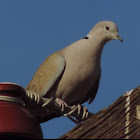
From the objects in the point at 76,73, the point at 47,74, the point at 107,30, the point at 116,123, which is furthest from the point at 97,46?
the point at 116,123

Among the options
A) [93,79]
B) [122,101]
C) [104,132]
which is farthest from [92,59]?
[104,132]

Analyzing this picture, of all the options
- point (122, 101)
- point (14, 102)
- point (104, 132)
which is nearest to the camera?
point (14, 102)

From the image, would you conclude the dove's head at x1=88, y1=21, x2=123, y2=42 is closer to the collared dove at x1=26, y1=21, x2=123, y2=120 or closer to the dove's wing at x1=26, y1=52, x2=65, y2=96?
the collared dove at x1=26, y1=21, x2=123, y2=120

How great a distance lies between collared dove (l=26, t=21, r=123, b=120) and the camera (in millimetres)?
6758

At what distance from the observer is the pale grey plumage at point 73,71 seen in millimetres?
6758

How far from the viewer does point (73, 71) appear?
6719mm

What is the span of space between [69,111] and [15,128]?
179cm

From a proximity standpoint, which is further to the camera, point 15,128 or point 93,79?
point 93,79

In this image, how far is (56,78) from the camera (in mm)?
6820

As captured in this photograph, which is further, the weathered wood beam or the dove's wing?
the dove's wing

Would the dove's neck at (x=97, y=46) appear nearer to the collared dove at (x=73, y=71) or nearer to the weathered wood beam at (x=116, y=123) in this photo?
the collared dove at (x=73, y=71)

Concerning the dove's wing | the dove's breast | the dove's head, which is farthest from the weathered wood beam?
the dove's head

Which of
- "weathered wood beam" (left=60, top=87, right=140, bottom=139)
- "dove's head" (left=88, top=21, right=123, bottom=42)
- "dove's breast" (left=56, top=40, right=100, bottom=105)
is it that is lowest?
"weathered wood beam" (left=60, top=87, right=140, bottom=139)

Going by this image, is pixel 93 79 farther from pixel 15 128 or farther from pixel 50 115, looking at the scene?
pixel 15 128
